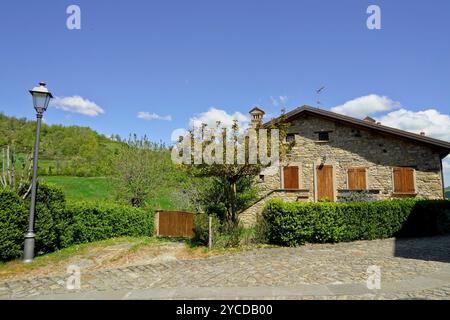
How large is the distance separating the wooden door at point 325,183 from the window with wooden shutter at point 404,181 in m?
3.21

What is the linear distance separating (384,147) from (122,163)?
50.9ft

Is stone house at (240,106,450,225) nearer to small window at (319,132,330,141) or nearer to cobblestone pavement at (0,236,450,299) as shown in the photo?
small window at (319,132,330,141)

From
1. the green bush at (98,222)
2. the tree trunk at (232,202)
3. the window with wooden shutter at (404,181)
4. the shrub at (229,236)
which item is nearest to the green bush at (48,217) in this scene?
the green bush at (98,222)

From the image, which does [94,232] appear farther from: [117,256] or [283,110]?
[283,110]

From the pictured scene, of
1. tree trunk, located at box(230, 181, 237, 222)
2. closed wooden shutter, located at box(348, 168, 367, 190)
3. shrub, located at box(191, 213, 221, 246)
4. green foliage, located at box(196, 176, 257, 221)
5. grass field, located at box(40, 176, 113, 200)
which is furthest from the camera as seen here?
grass field, located at box(40, 176, 113, 200)

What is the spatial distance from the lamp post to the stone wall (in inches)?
422

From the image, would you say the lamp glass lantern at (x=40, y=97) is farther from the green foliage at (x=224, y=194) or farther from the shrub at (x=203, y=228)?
the green foliage at (x=224, y=194)

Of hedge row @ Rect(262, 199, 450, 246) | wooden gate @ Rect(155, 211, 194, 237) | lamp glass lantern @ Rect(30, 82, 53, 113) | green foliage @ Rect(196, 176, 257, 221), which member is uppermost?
lamp glass lantern @ Rect(30, 82, 53, 113)

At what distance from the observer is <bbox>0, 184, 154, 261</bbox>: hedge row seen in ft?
25.2

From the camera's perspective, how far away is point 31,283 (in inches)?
242

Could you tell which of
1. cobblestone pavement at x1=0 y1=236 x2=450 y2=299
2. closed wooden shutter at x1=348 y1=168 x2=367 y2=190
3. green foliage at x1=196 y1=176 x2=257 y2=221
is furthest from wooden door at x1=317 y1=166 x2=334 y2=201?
cobblestone pavement at x1=0 y1=236 x2=450 y2=299

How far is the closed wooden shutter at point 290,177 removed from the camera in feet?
55.4

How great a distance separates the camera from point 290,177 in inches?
667

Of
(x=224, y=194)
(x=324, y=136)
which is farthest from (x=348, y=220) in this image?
(x=324, y=136)
